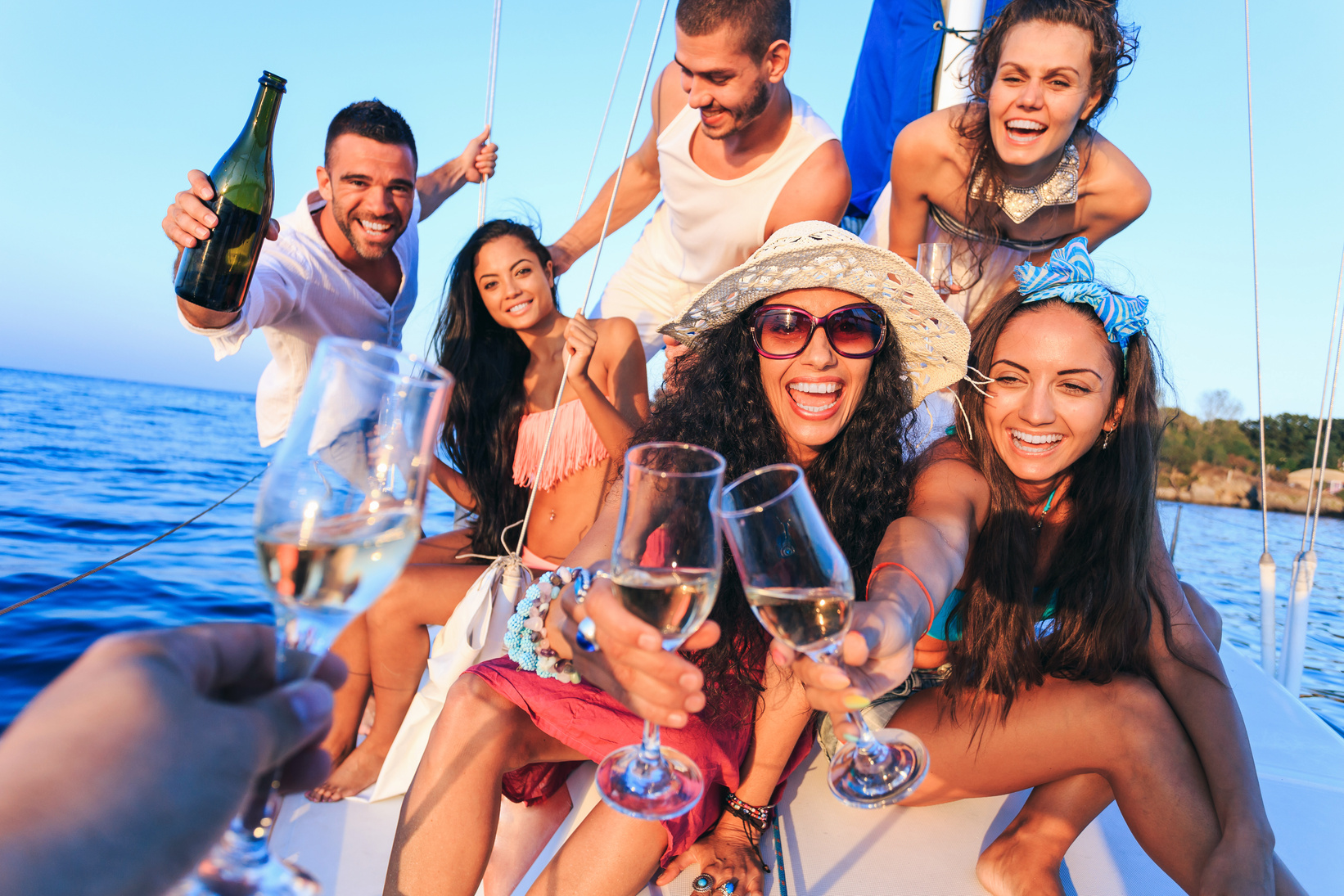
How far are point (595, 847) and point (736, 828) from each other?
522 mm

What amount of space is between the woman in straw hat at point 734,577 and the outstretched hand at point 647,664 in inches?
15.0

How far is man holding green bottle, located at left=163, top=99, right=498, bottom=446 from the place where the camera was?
11.2 ft

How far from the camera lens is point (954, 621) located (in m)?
2.30

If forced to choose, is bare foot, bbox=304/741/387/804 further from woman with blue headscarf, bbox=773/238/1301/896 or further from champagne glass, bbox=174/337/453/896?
champagne glass, bbox=174/337/453/896

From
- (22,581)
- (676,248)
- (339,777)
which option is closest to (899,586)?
(339,777)

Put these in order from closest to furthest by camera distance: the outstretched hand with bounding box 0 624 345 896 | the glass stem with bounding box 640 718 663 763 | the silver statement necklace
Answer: the outstretched hand with bounding box 0 624 345 896, the glass stem with bounding box 640 718 663 763, the silver statement necklace

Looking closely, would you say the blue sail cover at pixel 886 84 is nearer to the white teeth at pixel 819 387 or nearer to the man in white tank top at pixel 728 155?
the man in white tank top at pixel 728 155

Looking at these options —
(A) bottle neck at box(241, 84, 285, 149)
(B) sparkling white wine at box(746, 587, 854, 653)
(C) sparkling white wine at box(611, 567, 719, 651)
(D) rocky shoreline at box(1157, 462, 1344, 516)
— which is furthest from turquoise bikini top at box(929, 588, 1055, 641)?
(D) rocky shoreline at box(1157, 462, 1344, 516)

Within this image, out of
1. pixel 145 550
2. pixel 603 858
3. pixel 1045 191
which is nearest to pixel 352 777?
pixel 603 858

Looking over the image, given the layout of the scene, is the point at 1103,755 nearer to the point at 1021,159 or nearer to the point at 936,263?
the point at 936,263

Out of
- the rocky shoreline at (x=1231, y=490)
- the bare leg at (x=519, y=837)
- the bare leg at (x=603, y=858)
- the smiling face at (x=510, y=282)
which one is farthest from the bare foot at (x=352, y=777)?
the rocky shoreline at (x=1231, y=490)

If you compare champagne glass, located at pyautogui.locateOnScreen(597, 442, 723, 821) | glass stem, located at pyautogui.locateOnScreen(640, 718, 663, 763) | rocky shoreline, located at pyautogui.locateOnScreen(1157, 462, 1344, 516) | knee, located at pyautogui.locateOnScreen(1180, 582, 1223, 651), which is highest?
champagne glass, located at pyautogui.locateOnScreen(597, 442, 723, 821)

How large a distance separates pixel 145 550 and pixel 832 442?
738 centimetres

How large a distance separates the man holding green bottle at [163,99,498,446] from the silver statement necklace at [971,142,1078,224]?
105 inches
